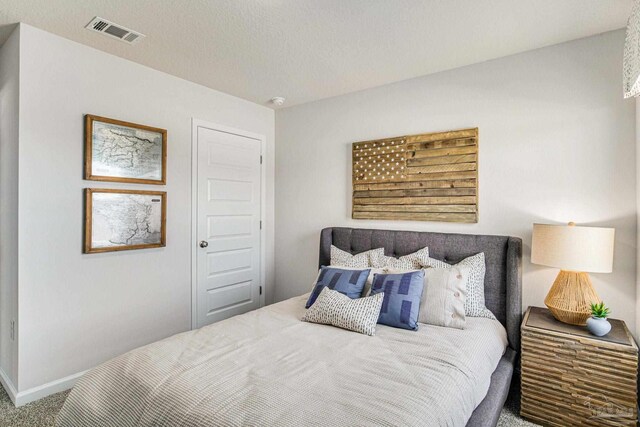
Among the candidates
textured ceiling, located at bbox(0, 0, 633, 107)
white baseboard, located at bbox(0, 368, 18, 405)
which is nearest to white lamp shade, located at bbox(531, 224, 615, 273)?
textured ceiling, located at bbox(0, 0, 633, 107)

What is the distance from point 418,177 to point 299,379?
2.10m

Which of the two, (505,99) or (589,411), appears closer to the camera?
(589,411)

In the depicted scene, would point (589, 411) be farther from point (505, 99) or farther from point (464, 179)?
point (505, 99)

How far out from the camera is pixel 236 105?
3678mm

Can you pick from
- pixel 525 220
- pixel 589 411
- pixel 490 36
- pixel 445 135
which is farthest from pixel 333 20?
pixel 589 411

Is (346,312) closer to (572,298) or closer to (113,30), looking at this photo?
(572,298)

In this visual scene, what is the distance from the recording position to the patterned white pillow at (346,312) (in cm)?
209

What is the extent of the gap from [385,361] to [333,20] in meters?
2.03

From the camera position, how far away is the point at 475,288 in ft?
8.08

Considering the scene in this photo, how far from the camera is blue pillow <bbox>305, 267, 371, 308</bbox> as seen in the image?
96.2 inches

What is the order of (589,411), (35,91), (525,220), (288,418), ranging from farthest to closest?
(525,220) < (35,91) < (589,411) < (288,418)

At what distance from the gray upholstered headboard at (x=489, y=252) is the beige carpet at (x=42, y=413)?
39cm

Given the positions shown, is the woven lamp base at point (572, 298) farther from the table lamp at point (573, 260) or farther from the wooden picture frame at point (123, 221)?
the wooden picture frame at point (123, 221)

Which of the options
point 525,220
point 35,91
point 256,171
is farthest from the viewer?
point 256,171
